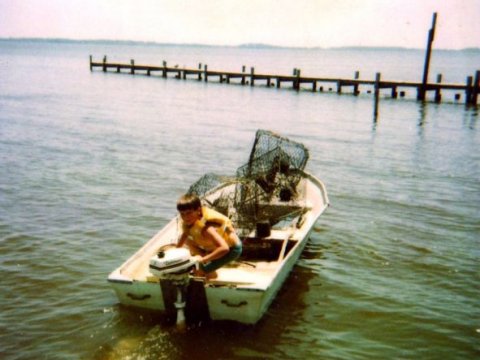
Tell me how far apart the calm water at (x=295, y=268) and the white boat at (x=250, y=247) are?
0.47m

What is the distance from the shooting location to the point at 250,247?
29.9ft

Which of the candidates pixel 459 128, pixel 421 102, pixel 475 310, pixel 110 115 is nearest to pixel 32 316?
pixel 475 310

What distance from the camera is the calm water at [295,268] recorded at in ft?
23.8

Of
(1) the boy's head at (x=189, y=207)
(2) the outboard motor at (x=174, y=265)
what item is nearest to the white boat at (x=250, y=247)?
(2) the outboard motor at (x=174, y=265)

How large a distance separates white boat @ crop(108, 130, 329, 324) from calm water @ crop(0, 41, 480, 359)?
471mm

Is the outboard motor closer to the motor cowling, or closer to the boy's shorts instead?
the motor cowling

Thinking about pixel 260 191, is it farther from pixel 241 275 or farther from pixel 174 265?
pixel 174 265

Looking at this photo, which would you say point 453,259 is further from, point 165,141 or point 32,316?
point 165,141

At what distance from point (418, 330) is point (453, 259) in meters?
3.21

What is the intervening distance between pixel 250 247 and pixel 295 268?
4.24 feet

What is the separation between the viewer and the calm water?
725cm

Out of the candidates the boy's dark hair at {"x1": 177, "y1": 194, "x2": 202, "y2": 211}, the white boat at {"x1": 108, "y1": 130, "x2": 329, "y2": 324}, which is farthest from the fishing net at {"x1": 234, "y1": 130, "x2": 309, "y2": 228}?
the boy's dark hair at {"x1": 177, "y1": 194, "x2": 202, "y2": 211}

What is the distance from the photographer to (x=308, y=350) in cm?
715

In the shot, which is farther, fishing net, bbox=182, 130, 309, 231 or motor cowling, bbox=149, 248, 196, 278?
fishing net, bbox=182, 130, 309, 231
